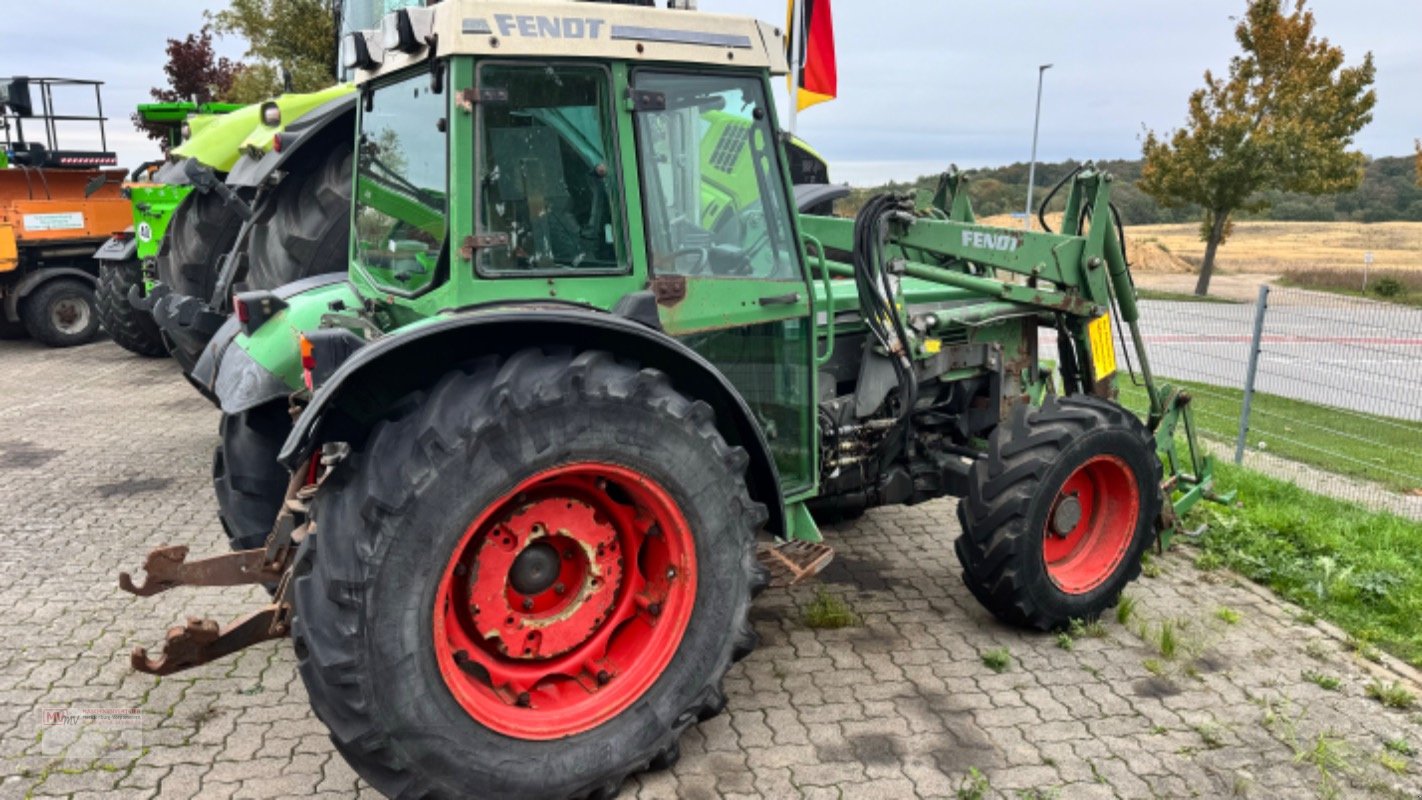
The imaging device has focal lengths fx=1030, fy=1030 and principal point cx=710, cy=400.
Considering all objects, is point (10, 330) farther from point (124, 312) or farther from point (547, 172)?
point (547, 172)

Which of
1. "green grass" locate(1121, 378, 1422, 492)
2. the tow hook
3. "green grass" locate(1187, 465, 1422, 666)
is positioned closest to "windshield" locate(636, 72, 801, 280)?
the tow hook

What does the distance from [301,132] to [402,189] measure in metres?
2.58

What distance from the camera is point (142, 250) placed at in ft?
33.0

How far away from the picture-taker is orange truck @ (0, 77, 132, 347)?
11617 millimetres

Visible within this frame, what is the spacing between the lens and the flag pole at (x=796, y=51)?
8930mm

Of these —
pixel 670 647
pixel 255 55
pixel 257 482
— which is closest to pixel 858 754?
pixel 670 647

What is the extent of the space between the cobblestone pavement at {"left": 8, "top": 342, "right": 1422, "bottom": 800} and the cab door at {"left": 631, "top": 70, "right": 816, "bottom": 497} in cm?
89

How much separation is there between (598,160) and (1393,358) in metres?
9.81

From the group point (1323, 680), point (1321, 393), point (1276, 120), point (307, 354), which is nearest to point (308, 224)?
point (307, 354)

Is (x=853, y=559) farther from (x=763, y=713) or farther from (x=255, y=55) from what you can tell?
(x=255, y=55)

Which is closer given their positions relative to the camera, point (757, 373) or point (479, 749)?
point (479, 749)

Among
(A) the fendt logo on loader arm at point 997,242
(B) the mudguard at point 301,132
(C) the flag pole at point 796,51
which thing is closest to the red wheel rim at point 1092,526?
(A) the fendt logo on loader arm at point 997,242

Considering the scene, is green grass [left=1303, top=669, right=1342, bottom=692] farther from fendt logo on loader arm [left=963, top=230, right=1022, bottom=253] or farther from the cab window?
the cab window

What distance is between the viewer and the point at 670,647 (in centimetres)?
322
